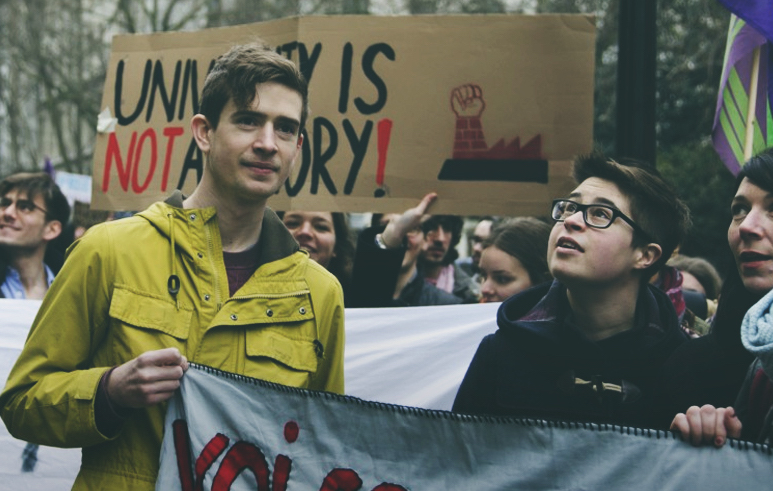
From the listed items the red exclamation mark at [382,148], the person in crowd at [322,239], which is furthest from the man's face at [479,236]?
the red exclamation mark at [382,148]

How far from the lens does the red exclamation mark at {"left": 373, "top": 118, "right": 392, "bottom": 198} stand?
4109mm

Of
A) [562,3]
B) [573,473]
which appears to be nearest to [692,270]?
[573,473]

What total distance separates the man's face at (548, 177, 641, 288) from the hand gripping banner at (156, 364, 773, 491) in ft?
1.80

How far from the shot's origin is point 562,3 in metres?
16.9

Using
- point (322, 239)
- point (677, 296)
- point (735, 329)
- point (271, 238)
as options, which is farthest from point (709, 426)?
point (322, 239)

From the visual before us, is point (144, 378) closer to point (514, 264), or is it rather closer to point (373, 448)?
point (373, 448)

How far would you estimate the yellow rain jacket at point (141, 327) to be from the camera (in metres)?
2.42

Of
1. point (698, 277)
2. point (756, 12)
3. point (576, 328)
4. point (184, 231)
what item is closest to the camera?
point (184, 231)

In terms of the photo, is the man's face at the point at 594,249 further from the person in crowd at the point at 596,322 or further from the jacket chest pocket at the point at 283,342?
the jacket chest pocket at the point at 283,342

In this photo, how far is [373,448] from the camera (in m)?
2.53

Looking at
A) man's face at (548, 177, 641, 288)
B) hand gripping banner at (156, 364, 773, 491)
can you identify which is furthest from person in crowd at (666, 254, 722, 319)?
hand gripping banner at (156, 364, 773, 491)

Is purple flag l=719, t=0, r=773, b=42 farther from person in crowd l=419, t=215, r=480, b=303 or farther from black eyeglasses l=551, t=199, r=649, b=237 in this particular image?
person in crowd l=419, t=215, r=480, b=303

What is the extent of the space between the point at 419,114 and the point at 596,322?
1.49 m

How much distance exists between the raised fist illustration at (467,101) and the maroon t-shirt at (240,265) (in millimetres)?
1587
